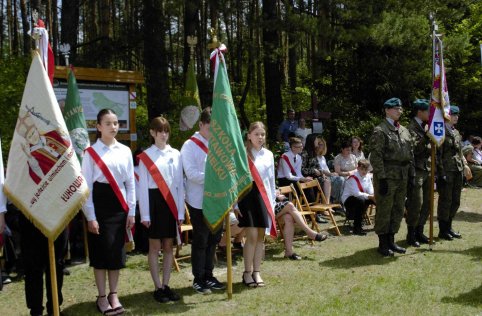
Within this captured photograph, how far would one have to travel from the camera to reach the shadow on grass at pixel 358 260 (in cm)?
751

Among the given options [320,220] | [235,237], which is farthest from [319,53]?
[235,237]

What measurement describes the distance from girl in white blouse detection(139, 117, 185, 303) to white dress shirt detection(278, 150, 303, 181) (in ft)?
15.3

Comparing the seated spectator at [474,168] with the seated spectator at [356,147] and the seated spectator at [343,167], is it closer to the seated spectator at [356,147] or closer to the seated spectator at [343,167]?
the seated spectator at [356,147]

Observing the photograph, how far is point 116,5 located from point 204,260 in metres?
27.1

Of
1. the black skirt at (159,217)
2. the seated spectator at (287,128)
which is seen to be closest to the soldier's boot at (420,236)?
the black skirt at (159,217)

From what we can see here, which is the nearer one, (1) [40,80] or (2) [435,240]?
(1) [40,80]

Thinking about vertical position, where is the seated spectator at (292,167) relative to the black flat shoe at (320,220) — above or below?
above

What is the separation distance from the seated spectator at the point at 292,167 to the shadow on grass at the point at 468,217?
3260 mm

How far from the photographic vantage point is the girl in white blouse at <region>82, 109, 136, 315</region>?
5.18 metres

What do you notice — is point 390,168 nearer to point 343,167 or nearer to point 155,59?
point 343,167

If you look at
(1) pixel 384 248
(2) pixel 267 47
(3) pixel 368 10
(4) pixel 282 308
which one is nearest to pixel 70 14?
(2) pixel 267 47

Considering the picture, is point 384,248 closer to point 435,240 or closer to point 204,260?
point 435,240

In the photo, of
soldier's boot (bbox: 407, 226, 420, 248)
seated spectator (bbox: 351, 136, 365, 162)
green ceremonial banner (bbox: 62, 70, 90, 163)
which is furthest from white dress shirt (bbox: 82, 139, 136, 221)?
seated spectator (bbox: 351, 136, 365, 162)

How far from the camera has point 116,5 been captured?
3080cm
